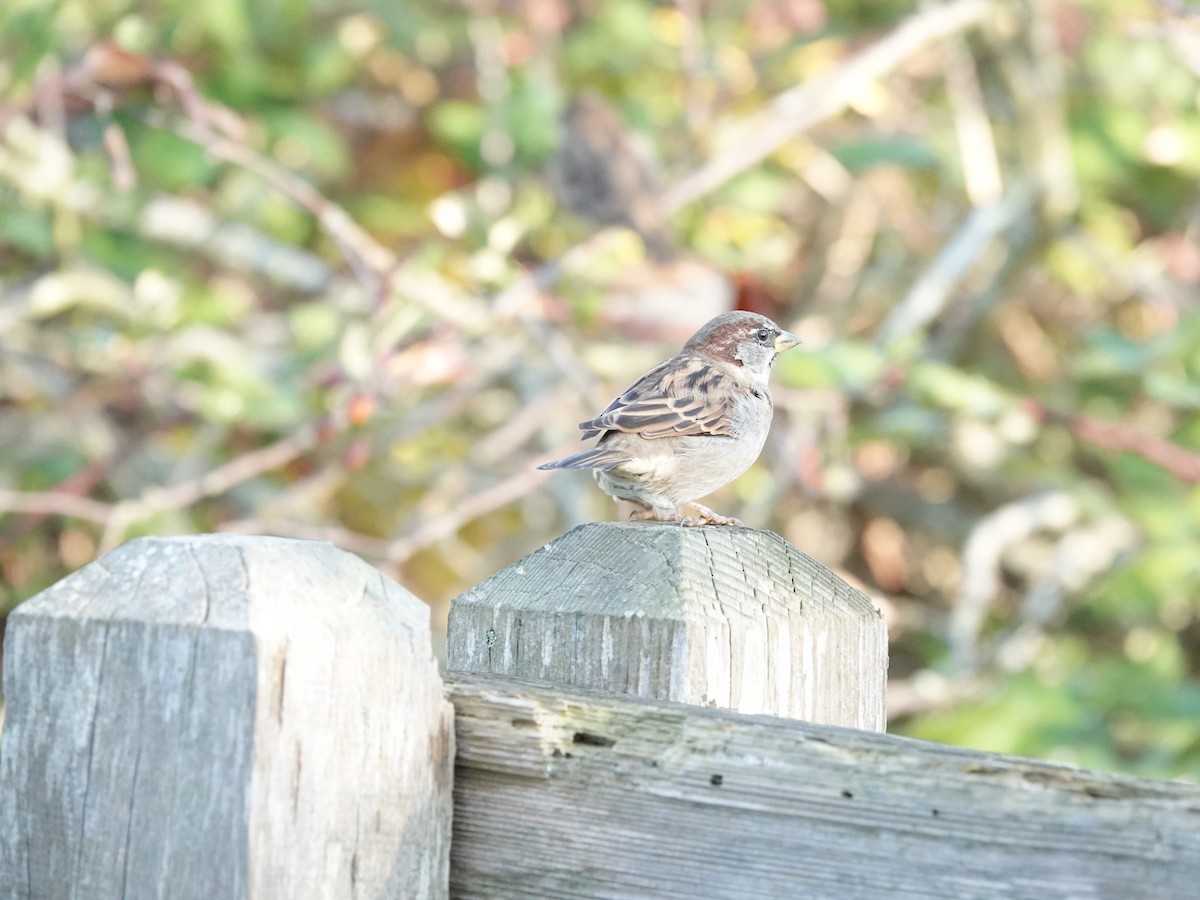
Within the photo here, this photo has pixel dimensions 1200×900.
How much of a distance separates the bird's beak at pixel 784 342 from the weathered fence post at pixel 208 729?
8.21 feet

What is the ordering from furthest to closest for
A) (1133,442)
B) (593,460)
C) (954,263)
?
1. (954,263)
2. (1133,442)
3. (593,460)

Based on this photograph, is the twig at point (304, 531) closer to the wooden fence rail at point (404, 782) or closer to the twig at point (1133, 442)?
the twig at point (1133, 442)

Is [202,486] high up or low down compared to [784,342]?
down

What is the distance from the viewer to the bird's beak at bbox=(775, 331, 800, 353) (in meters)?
3.71

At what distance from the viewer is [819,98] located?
202 inches

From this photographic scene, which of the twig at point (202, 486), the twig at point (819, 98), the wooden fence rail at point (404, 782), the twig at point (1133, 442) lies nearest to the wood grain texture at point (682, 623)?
the wooden fence rail at point (404, 782)

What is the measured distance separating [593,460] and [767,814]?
5.73 feet

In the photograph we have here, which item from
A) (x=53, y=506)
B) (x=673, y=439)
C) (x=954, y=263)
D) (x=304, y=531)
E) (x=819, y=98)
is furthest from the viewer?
(x=954, y=263)

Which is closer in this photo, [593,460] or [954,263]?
[593,460]

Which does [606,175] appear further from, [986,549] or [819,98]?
[986,549]

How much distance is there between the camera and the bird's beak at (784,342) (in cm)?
371

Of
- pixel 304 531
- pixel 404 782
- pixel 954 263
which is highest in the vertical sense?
pixel 954 263

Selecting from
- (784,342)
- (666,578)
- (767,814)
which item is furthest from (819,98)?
(767,814)

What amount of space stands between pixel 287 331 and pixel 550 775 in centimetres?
422
